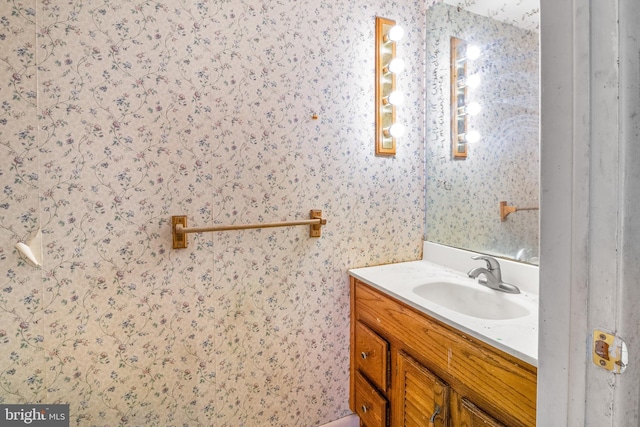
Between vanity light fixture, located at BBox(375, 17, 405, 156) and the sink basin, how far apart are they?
718 mm

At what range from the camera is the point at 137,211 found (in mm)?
1148

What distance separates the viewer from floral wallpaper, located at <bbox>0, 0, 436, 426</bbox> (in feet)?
3.36

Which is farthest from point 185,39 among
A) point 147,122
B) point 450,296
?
point 450,296

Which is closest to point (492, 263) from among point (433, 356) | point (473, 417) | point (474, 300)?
point (474, 300)

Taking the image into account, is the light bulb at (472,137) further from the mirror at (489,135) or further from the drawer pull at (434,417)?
the drawer pull at (434,417)

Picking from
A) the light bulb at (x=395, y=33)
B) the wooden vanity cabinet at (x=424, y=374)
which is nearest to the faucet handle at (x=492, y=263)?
the wooden vanity cabinet at (x=424, y=374)

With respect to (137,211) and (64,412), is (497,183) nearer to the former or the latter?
(137,211)

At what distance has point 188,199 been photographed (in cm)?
122

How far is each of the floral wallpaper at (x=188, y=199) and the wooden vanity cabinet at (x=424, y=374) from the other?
0.54ft

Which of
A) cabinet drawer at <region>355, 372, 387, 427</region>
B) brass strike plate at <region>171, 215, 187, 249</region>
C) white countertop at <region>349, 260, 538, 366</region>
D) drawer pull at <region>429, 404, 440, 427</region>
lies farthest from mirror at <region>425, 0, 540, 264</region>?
brass strike plate at <region>171, 215, 187, 249</region>

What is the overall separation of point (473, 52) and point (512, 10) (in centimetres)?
20

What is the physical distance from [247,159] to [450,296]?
1.09 m

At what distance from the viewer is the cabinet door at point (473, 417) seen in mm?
840

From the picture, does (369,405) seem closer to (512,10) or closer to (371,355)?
(371,355)
